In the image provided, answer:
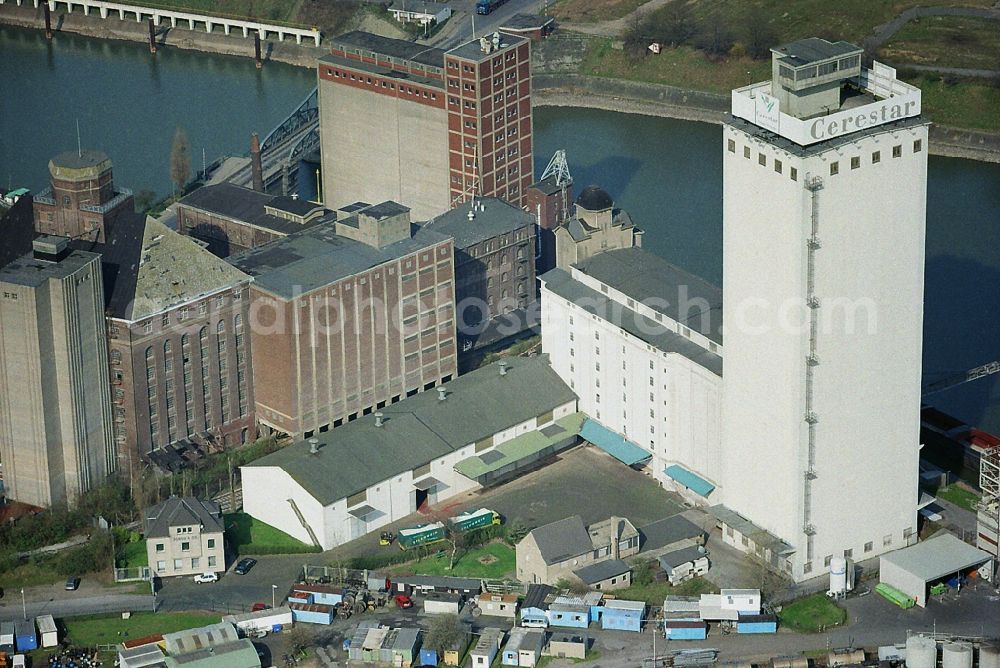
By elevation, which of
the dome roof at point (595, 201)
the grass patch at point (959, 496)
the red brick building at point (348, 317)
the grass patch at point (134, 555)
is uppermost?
the dome roof at point (595, 201)

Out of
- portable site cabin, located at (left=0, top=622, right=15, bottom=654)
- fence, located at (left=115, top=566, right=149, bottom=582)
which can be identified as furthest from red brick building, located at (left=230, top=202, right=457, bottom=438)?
portable site cabin, located at (left=0, top=622, right=15, bottom=654)

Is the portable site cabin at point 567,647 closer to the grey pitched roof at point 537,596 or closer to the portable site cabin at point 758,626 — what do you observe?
the grey pitched roof at point 537,596

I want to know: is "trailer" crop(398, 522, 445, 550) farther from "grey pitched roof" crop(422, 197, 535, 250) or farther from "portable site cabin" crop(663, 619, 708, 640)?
"grey pitched roof" crop(422, 197, 535, 250)

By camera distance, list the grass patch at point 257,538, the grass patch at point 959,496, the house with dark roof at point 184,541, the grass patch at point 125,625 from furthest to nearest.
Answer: the grass patch at point 959,496
the grass patch at point 257,538
the house with dark roof at point 184,541
the grass patch at point 125,625

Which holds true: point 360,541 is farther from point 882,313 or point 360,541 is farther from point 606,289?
point 882,313

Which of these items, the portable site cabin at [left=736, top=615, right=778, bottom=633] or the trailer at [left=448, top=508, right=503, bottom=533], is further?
the trailer at [left=448, top=508, right=503, bottom=533]

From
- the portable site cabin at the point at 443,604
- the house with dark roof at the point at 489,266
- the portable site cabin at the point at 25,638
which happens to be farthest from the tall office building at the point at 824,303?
the portable site cabin at the point at 25,638
